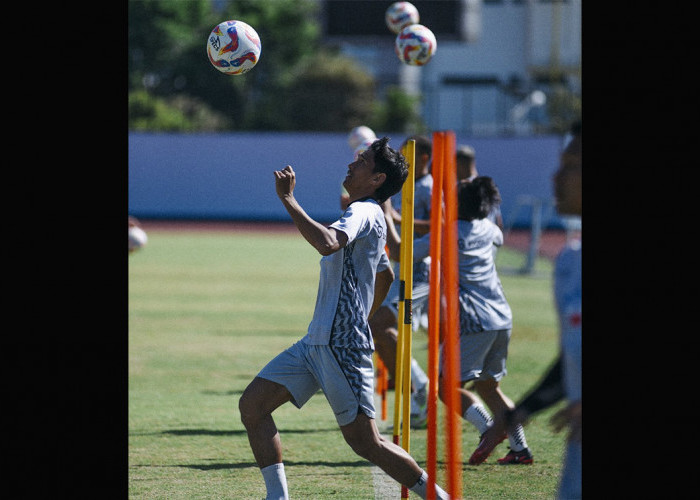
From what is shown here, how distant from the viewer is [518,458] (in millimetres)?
7160

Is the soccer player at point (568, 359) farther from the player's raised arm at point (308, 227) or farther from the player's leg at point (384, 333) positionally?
the player's leg at point (384, 333)

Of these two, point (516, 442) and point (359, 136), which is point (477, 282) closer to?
point (516, 442)

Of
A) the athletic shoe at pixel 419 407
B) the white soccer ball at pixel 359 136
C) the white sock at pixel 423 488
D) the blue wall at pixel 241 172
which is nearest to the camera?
the white sock at pixel 423 488

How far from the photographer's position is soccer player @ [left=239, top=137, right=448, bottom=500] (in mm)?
5219

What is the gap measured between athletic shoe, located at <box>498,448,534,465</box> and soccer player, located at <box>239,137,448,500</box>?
6.71 feet

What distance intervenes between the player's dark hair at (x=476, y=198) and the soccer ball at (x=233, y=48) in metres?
1.80

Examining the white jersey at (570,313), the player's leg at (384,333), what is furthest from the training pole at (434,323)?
the player's leg at (384,333)

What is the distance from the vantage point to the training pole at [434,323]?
5.08 m

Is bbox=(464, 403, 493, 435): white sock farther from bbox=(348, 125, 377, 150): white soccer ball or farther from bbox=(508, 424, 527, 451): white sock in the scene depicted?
bbox=(348, 125, 377, 150): white soccer ball

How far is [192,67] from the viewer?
47812 millimetres

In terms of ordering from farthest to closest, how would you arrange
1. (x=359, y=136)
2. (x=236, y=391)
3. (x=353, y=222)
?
(x=359, y=136)
(x=236, y=391)
(x=353, y=222)

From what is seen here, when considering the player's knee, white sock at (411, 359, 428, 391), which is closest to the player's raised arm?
the player's knee

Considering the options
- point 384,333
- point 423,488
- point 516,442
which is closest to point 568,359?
point 423,488

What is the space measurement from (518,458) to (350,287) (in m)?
2.54
